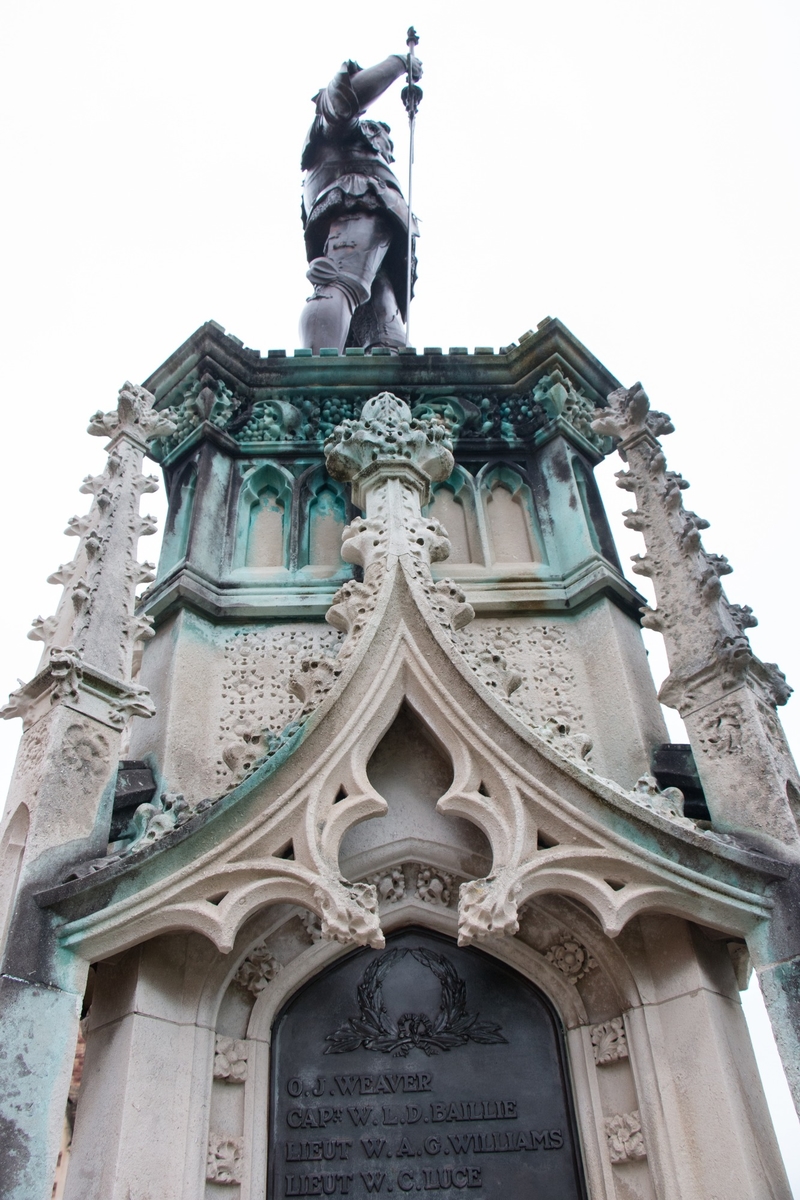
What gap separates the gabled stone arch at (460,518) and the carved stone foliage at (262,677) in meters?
1.12

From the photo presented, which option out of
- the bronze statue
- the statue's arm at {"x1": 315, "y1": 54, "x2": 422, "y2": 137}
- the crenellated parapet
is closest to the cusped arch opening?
the crenellated parapet

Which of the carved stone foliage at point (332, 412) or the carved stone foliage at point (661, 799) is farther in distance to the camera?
the carved stone foliage at point (332, 412)

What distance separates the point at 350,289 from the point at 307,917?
670 centimetres

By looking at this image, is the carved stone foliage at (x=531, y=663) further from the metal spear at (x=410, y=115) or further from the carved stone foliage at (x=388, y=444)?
the metal spear at (x=410, y=115)

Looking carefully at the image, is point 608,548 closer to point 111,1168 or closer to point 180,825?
point 180,825

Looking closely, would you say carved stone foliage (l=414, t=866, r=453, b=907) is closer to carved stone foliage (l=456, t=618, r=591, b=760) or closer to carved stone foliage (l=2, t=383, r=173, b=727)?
carved stone foliage (l=456, t=618, r=591, b=760)

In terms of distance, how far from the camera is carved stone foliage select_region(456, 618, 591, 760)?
4840 millimetres

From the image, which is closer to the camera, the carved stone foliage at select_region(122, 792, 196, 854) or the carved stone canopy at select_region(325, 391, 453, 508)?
the carved stone foliage at select_region(122, 792, 196, 854)

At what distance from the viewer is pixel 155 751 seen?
520 centimetres

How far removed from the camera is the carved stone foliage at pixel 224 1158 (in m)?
3.91

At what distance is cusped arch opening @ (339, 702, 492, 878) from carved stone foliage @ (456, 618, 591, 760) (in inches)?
18.7

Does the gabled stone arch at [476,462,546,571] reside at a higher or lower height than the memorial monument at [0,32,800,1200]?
higher

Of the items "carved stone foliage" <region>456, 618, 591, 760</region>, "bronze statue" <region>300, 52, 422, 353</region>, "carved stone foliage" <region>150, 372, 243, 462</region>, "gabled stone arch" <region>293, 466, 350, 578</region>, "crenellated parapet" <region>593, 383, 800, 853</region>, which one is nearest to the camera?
"crenellated parapet" <region>593, 383, 800, 853</region>

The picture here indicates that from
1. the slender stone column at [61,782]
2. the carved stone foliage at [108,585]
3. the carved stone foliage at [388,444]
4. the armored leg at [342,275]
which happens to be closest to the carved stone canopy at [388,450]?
the carved stone foliage at [388,444]
